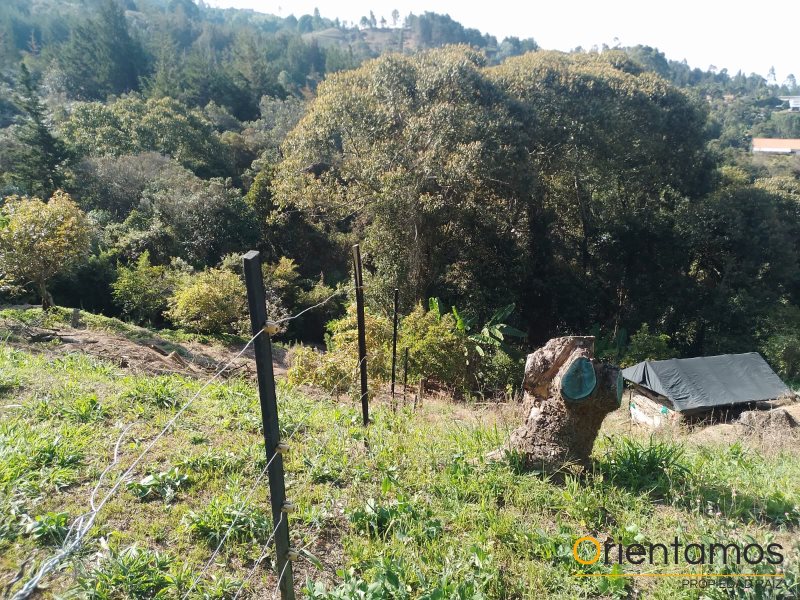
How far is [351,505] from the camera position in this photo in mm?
3566

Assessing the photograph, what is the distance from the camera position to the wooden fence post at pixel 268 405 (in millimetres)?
2055

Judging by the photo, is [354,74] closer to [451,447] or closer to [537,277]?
[537,277]

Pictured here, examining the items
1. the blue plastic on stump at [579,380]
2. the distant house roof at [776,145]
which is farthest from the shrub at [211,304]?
the distant house roof at [776,145]

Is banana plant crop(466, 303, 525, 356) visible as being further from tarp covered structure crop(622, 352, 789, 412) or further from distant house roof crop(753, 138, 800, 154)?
distant house roof crop(753, 138, 800, 154)

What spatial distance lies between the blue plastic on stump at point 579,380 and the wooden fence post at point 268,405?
7.56 feet

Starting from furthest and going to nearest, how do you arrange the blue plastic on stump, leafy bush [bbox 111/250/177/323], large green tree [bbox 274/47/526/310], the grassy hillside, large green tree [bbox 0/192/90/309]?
leafy bush [bbox 111/250/177/323] → large green tree [bbox 274/47/526/310] → large green tree [bbox 0/192/90/309] → the blue plastic on stump → the grassy hillside

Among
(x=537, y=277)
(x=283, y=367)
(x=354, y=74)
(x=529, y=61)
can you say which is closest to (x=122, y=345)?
(x=283, y=367)

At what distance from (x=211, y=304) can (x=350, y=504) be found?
11716 millimetres

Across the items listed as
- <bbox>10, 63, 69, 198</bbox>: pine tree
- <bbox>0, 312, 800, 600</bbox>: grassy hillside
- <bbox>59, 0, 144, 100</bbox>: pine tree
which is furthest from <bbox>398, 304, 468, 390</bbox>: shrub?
<bbox>59, 0, 144, 100</bbox>: pine tree

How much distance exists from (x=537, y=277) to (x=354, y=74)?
8519 mm

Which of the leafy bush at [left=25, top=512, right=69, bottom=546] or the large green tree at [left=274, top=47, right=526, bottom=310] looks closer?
the leafy bush at [left=25, top=512, right=69, bottom=546]

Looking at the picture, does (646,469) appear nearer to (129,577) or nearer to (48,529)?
(129,577)

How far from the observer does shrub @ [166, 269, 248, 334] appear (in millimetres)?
13961

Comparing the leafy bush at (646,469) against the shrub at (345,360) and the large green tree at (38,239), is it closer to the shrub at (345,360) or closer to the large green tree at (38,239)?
the shrub at (345,360)
